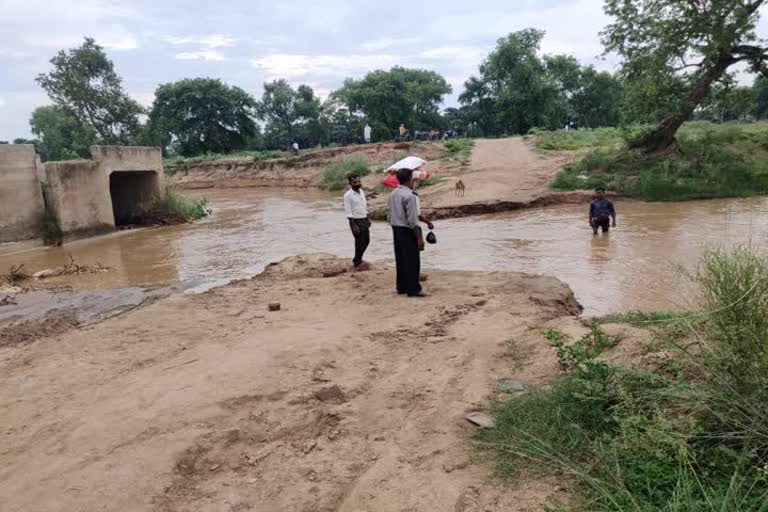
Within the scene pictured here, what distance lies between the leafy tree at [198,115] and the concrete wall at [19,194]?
44.3 metres

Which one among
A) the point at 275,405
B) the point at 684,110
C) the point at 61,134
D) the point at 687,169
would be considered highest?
the point at 61,134

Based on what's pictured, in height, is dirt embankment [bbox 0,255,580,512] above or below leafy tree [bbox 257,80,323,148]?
below

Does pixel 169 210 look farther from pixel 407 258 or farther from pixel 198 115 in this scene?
pixel 198 115

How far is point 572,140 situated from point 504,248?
74.4ft

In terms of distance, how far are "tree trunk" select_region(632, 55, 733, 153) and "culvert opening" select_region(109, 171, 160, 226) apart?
17.6 metres

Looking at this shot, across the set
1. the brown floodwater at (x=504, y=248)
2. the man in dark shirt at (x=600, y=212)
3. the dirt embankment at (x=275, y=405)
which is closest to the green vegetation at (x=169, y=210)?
the brown floodwater at (x=504, y=248)

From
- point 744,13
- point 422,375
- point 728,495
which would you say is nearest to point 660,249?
point 422,375

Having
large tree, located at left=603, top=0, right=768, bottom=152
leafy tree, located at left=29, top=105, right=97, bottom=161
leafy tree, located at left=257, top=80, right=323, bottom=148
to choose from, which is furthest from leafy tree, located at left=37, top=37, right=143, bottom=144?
large tree, located at left=603, top=0, right=768, bottom=152

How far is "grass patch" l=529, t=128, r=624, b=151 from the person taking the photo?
2869 centimetres

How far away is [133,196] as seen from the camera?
18.6 meters

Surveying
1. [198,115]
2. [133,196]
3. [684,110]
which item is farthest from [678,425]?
[198,115]

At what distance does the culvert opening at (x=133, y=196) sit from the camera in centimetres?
1811

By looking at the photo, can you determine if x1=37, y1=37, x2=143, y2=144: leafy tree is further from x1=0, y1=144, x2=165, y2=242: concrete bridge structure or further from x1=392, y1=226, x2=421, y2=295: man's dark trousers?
x1=392, y1=226, x2=421, y2=295: man's dark trousers

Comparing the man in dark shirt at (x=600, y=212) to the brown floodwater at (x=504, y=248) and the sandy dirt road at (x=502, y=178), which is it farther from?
the sandy dirt road at (x=502, y=178)
